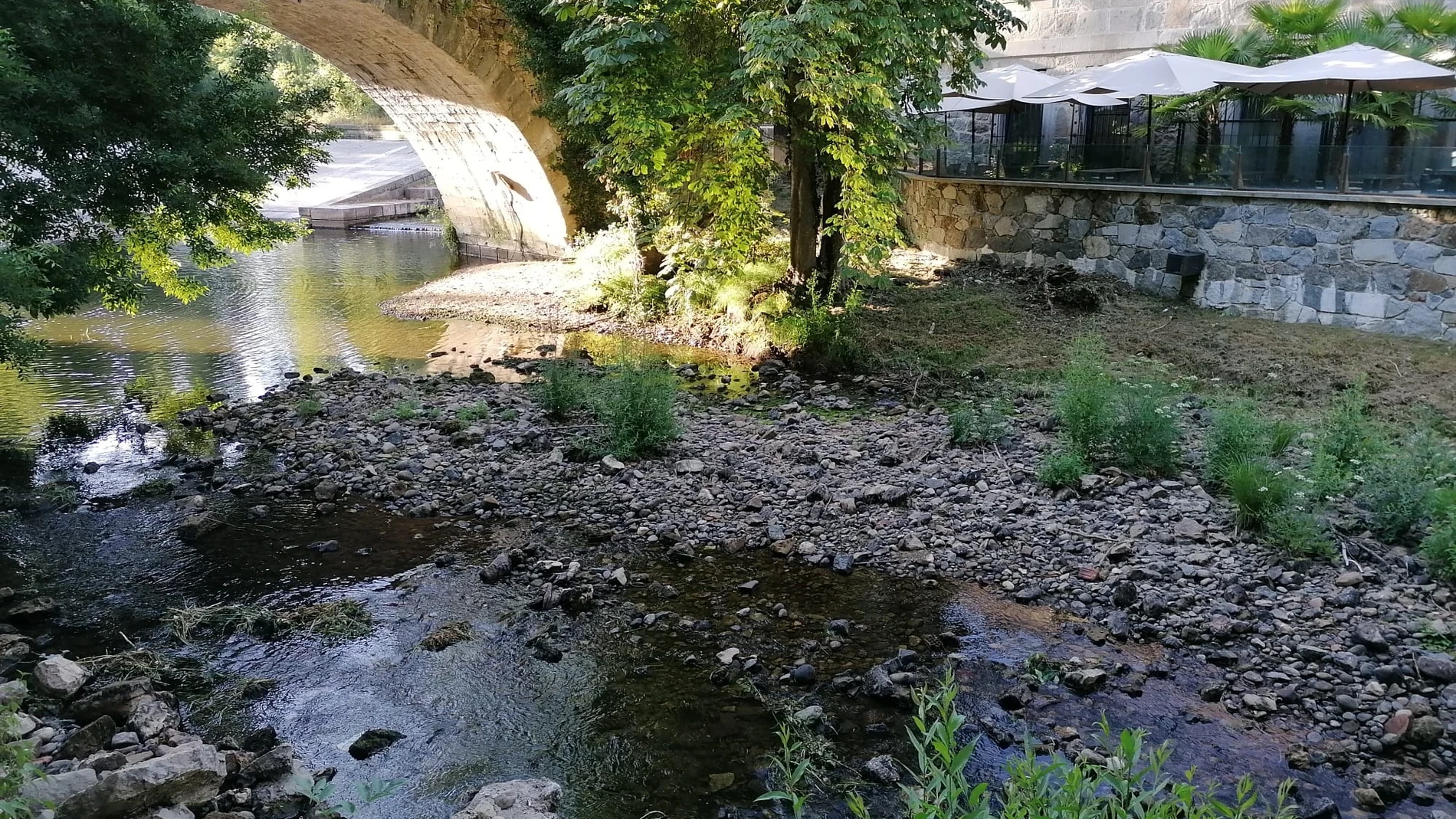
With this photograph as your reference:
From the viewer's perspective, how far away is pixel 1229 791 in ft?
14.0

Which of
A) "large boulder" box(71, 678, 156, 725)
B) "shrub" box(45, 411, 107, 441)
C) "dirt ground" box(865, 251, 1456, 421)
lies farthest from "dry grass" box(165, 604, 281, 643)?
"dirt ground" box(865, 251, 1456, 421)

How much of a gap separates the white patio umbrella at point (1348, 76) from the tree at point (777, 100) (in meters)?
2.96

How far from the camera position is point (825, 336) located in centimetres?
1080

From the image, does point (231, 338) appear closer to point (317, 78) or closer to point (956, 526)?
point (956, 526)

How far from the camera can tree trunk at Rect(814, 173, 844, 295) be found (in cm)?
1147

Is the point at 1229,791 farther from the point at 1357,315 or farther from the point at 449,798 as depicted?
the point at 1357,315

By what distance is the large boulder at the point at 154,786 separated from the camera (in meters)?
3.59

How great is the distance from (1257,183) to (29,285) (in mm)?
11288

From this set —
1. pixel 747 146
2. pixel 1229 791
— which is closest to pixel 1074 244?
pixel 747 146

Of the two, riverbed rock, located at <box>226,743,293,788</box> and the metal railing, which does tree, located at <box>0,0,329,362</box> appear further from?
the metal railing

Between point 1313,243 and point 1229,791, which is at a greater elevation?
point 1313,243

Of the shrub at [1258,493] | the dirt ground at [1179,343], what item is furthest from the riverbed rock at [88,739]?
the dirt ground at [1179,343]

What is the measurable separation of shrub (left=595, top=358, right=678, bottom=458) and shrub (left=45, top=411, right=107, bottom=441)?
4.68 m

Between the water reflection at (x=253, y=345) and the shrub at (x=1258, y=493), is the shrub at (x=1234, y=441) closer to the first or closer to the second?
the shrub at (x=1258, y=493)
